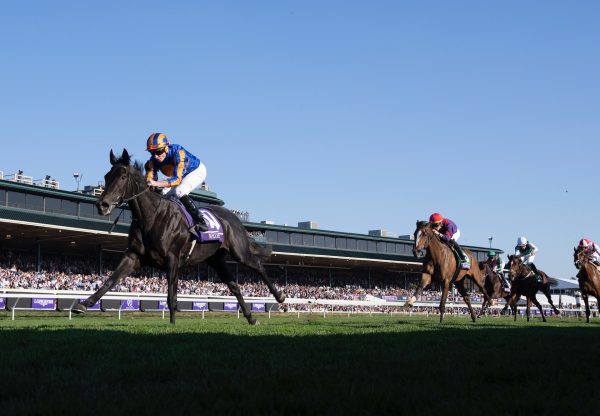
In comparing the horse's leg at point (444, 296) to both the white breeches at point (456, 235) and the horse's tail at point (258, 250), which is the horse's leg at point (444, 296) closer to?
the white breeches at point (456, 235)

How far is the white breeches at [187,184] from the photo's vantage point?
10.9 m

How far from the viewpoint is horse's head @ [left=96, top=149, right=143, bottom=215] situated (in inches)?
376

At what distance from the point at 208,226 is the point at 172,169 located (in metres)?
1.06

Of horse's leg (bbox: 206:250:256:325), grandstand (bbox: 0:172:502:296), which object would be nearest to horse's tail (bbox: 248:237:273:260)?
horse's leg (bbox: 206:250:256:325)

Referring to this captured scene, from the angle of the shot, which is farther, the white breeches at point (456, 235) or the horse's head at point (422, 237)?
the white breeches at point (456, 235)

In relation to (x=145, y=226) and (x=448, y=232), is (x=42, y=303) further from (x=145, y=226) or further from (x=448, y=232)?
(x=145, y=226)

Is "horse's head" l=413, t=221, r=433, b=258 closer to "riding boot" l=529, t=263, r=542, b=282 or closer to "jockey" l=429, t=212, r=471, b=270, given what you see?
"jockey" l=429, t=212, r=471, b=270

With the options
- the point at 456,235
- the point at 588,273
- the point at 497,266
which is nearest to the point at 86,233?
the point at 497,266

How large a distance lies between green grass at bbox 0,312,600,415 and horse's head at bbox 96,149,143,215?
333 centimetres

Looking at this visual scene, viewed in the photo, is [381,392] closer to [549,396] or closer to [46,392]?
[549,396]

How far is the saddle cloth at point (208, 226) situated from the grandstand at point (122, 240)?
52.9 feet

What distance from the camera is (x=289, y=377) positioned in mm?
3996

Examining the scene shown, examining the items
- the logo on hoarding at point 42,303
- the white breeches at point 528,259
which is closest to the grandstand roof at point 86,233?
the logo on hoarding at point 42,303

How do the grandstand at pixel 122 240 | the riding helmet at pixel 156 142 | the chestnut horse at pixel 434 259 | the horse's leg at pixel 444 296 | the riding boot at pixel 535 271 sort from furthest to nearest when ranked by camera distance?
1. the grandstand at pixel 122 240
2. the riding boot at pixel 535 271
3. the horse's leg at pixel 444 296
4. the chestnut horse at pixel 434 259
5. the riding helmet at pixel 156 142
